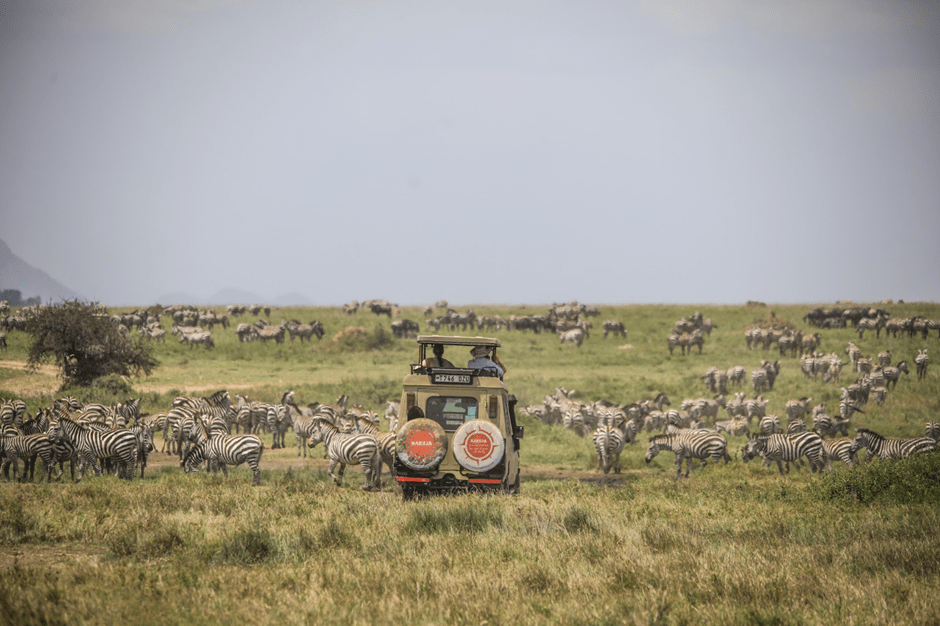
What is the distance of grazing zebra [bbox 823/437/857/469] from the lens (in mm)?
20547

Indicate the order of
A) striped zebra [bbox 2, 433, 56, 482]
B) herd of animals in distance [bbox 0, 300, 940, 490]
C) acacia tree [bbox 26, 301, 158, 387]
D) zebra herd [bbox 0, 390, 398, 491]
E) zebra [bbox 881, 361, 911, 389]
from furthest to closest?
zebra [bbox 881, 361, 911, 389], acacia tree [bbox 26, 301, 158, 387], herd of animals in distance [bbox 0, 300, 940, 490], zebra herd [bbox 0, 390, 398, 491], striped zebra [bbox 2, 433, 56, 482]

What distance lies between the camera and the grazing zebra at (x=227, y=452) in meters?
18.4

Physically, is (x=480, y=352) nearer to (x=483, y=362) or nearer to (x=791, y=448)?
(x=483, y=362)

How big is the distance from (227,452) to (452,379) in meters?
8.15

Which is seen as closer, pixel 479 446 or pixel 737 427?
pixel 479 446

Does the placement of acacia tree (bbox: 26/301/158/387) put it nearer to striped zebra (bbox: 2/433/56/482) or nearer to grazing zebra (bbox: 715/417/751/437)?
striped zebra (bbox: 2/433/56/482)

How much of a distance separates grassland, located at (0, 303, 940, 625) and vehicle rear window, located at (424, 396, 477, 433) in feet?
4.96

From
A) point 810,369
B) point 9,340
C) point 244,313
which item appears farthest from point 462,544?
point 244,313

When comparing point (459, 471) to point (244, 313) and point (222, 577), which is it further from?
point (244, 313)

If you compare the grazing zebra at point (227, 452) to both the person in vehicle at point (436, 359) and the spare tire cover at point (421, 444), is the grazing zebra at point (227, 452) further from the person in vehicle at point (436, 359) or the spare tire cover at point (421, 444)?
the spare tire cover at point (421, 444)

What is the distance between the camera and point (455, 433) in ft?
41.4

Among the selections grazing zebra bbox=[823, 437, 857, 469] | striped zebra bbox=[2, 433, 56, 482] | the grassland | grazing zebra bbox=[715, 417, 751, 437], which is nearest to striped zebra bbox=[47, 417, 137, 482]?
striped zebra bbox=[2, 433, 56, 482]

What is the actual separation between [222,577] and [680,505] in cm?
868

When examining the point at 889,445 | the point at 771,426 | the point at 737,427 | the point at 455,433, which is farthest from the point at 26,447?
the point at 737,427
